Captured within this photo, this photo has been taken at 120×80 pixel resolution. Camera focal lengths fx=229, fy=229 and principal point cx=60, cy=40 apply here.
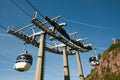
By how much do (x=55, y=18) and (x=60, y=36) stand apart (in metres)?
1.78

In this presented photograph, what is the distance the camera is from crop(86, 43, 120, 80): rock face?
80838mm

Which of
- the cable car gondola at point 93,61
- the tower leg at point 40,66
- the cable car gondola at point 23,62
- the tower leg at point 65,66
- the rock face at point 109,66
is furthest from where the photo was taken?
the rock face at point 109,66

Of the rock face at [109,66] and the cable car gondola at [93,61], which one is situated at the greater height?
the rock face at [109,66]

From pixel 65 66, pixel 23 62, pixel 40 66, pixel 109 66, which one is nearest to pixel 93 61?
pixel 65 66

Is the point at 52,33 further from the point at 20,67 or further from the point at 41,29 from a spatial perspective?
the point at 20,67

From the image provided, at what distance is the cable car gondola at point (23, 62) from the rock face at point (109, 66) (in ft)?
217

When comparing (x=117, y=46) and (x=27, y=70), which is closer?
(x=27, y=70)

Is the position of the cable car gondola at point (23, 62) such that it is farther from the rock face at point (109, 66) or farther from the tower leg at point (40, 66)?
the rock face at point (109, 66)

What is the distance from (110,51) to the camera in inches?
3563

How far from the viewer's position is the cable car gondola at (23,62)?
48.0ft

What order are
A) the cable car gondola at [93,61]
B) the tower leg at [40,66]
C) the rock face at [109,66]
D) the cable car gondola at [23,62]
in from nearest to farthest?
the tower leg at [40,66] < the cable car gondola at [23,62] < the cable car gondola at [93,61] < the rock face at [109,66]

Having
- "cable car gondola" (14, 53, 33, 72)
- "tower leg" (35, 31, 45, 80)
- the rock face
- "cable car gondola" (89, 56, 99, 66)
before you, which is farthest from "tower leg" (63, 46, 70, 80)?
the rock face

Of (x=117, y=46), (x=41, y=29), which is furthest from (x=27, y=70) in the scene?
(x=117, y=46)

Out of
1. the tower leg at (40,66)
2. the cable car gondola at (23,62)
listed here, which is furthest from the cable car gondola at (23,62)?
the tower leg at (40,66)
